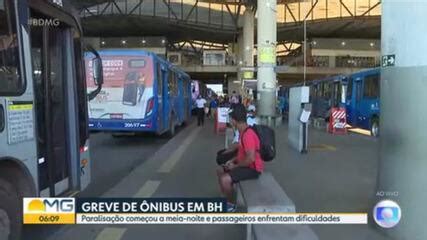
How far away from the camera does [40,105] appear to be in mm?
6910

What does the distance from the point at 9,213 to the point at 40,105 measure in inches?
59.2

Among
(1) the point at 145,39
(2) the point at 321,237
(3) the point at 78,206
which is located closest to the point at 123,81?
(2) the point at 321,237

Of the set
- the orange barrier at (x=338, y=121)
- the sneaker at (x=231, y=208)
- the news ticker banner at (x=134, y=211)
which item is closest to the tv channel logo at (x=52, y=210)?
the news ticker banner at (x=134, y=211)

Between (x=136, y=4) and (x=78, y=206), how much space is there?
75.3m

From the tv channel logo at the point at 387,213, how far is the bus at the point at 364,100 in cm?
1876

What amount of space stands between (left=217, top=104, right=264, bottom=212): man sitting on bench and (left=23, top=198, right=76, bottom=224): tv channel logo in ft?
9.93

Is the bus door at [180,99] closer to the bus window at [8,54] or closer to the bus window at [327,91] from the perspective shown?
the bus window at [327,91]

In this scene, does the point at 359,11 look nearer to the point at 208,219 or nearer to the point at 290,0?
the point at 290,0

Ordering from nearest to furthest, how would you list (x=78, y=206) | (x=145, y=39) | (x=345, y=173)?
(x=78, y=206) < (x=345, y=173) < (x=145, y=39)

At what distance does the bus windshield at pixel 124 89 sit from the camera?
19.5 m

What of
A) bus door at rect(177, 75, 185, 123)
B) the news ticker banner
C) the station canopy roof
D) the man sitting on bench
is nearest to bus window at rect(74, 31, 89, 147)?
the man sitting on bench

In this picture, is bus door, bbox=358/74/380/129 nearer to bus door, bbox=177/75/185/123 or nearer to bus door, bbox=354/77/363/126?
bus door, bbox=354/77/363/126

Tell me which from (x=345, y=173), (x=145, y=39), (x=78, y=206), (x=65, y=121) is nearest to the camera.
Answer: (x=78, y=206)

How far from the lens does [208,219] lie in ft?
16.6
